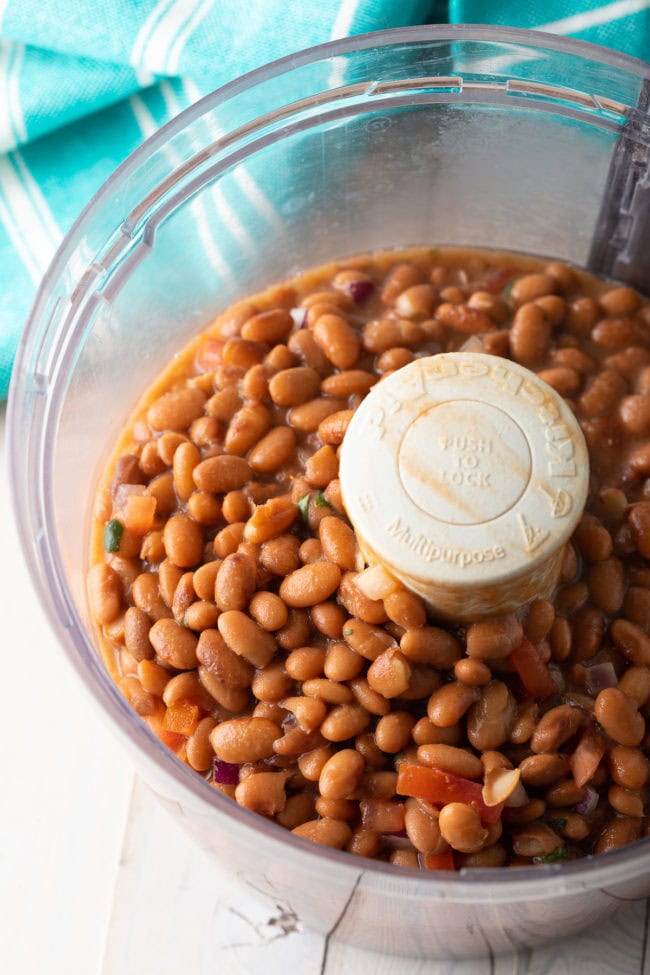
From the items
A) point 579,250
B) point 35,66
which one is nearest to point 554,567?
point 579,250

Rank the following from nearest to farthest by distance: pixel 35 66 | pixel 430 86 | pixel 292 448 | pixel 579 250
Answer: pixel 292 448 < pixel 430 86 < pixel 579 250 < pixel 35 66

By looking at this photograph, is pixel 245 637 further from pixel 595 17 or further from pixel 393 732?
→ pixel 595 17

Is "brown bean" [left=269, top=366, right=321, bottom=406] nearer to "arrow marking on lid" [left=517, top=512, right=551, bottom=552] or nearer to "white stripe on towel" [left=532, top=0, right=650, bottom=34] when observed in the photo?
"arrow marking on lid" [left=517, top=512, right=551, bottom=552]

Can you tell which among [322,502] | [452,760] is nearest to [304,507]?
[322,502]

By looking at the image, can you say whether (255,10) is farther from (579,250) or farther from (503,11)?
(579,250)

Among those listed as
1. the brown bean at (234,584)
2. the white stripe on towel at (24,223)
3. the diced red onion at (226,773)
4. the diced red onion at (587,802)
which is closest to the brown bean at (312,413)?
the brown bean at (234,584)

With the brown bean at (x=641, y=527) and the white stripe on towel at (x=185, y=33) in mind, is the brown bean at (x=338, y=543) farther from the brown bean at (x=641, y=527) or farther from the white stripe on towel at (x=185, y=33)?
the white stripe on towel at (x=185, y=33)

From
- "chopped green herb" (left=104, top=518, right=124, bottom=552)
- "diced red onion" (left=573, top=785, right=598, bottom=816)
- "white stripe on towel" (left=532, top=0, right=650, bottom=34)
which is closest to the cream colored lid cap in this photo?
"diced red onion" (left=573, top=785, right=598, bottom=816)

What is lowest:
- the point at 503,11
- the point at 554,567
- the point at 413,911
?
the point at 413,911
